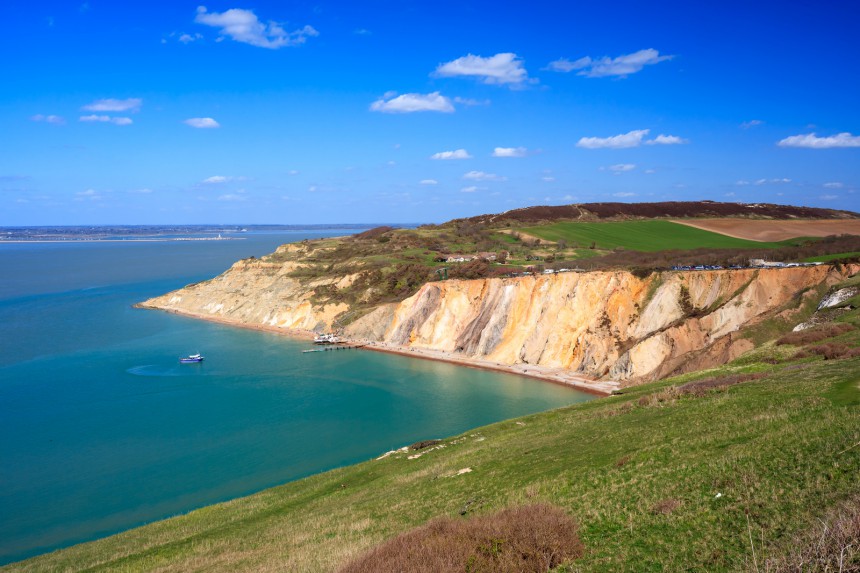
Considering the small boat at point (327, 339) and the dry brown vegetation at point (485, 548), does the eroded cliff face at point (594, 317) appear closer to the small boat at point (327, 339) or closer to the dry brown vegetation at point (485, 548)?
the small boat at point (327, 339)

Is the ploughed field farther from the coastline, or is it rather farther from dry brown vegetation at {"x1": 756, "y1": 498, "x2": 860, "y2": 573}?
dry brown vegetation at {"x1": 756, "y1": 498, "x2": 860, "y2": 573}

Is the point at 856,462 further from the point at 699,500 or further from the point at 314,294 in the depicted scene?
the point at 314,294

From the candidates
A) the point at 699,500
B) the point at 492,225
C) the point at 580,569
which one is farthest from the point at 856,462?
the point at 492,225

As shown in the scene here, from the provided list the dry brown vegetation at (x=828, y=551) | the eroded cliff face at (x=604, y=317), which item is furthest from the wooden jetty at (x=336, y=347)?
the dry brown vegetation at (x=828, y=551)

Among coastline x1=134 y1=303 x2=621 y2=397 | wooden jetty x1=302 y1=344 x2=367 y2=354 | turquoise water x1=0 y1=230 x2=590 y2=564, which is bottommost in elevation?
turquoise water x1=0 y1=230 x2=590 y2=564

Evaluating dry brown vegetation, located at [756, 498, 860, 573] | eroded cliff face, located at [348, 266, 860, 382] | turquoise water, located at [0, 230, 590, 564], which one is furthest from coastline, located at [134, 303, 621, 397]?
dry brown vegetation, located at [756, 498, 860, 573]

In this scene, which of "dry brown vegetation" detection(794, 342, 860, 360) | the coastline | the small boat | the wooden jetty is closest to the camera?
"dry brown vegetation" detection(794, 342, 860, 360)
